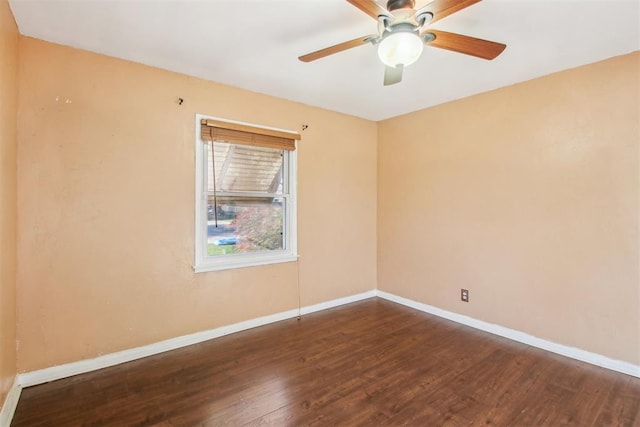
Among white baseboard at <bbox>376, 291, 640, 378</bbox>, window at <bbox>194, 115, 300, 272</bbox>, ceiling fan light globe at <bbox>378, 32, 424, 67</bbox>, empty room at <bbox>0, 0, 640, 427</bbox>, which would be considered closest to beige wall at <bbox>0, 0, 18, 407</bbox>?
empty room at <bbox>0, 0, 640, 427</bbox>

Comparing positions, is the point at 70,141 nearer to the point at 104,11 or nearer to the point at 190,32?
the point at 104,11

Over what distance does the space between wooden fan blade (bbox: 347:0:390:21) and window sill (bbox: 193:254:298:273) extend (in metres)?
2.36

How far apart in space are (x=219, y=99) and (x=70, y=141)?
1.23 metres

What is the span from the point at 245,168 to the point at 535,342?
3156 mm

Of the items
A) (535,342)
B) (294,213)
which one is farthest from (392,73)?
(535,342)

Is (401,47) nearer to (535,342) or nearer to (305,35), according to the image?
(305,35)

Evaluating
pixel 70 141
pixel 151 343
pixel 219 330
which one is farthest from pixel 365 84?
pixel 151 343

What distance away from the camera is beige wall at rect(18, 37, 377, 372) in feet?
7.14

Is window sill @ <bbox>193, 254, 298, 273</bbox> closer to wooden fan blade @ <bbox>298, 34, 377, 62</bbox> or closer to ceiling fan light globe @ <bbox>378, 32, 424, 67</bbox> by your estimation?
wooden fan blade @ <bbox>298, 34, 377, 62</bbox>

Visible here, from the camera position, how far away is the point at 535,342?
109 inches

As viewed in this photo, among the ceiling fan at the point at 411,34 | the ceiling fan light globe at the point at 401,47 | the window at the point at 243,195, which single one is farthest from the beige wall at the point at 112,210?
the ceiling fan light globe at the point at 401,47

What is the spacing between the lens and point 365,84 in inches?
117

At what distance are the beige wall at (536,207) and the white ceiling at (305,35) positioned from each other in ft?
1.11

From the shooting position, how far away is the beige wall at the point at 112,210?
2.18 metres
